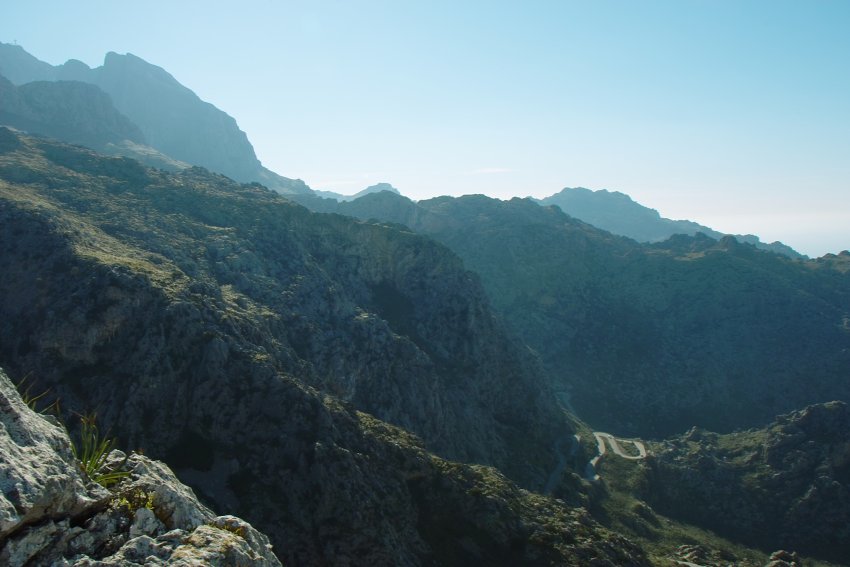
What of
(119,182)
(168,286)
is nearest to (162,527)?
(168,286)

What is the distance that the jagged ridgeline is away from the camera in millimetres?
52906

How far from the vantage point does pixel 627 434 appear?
148 m

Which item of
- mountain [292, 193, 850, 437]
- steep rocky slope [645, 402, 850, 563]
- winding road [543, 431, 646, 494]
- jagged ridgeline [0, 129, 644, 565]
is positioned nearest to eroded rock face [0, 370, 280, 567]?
jagged ridgeline [0, 129, 644, 565]

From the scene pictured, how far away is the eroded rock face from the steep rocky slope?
117m

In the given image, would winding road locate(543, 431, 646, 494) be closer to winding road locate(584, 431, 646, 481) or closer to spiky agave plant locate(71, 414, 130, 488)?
winding road locate(584, 431, 646, 481)

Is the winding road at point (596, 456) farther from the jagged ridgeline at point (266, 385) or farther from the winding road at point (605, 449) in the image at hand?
the jagged ridgeline at point (266, 385)

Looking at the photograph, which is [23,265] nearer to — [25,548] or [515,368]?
[25,548]

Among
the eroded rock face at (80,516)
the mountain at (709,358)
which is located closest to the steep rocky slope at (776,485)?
the mountain at (709,358)

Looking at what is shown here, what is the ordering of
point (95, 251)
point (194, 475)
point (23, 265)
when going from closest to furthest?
point (194, 475) < point (23, 265) < point (95, 251)

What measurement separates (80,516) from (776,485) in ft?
439

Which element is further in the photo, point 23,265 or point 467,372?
point 467,372

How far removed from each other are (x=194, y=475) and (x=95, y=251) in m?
42.6

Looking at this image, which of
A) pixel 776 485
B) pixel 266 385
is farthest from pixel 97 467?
pixel 776 485

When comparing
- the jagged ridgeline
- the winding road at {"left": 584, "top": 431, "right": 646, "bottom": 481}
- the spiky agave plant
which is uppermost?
the spiky agave plant
